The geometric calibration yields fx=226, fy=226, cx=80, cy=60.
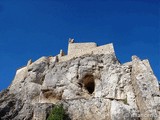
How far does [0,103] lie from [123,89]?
12920mm

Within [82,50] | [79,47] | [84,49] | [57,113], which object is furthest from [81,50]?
[57,113]

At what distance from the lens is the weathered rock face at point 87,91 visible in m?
17.9

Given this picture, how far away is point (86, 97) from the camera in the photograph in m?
21.6

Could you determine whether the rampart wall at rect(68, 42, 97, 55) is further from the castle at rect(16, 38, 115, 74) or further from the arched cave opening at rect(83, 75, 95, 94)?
the arched cave opening at rect(83, 75, 95, 94)

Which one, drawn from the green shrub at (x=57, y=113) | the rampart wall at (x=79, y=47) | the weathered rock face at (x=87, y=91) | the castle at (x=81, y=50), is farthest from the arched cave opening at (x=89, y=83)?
the rampart wall at (x=79, y=47)

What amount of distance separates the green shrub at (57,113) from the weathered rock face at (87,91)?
680mm

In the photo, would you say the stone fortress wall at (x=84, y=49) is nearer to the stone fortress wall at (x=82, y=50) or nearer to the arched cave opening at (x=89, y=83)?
the stone fortress wall at (x=82, y=50)

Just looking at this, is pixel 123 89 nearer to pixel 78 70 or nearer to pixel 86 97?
pixel 86 97

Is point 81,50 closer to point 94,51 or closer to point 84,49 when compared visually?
point 84,49

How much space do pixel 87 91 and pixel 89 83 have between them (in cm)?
158

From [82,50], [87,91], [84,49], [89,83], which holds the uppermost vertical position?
[84,49]

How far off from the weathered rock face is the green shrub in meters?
0.68

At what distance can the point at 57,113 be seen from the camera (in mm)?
18719

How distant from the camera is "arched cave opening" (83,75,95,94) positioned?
2335cm
